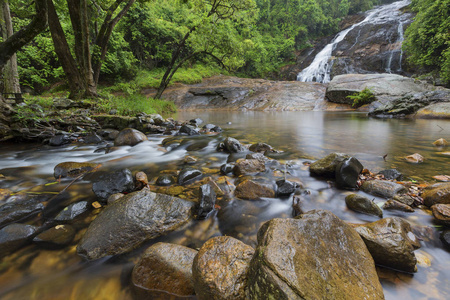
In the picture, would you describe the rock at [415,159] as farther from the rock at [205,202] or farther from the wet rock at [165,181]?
the wet rock at [165,181]

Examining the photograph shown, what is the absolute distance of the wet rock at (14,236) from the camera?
1.57m

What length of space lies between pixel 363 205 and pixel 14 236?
3253 millimetres

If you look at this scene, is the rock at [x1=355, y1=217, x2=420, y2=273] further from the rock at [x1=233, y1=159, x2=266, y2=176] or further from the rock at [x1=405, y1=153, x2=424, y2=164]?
the rock at [x1=405, y1=153, x2=424, y2=164]

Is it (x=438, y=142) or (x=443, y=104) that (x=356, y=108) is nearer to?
(x=443, y=104)

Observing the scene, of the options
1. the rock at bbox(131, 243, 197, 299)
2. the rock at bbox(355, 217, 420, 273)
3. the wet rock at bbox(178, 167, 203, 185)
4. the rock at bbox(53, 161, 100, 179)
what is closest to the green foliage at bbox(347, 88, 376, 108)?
the wet rock at bbox(178, 167, 203, 185)

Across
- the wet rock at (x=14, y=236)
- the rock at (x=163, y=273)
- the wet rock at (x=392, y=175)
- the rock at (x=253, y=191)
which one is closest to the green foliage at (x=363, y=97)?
the wet rock at (x=392, y=175)

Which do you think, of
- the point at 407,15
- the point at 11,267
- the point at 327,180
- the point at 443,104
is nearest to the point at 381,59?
the point at 407,15

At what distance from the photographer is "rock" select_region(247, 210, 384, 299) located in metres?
0.91

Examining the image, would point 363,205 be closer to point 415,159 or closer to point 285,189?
point 285,189

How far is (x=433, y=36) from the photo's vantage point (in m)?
13.3

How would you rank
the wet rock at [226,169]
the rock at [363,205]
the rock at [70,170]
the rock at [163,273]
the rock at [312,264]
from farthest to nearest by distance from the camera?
the wet rock at [226,169]
the rock at [70,170]
the rock at [363,205]
the rock at [163,273]
the rock at [312,264]

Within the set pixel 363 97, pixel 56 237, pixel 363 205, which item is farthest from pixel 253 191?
pixel 363 97

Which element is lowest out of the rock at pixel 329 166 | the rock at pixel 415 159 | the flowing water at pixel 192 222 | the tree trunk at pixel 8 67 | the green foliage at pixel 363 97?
the flowing water at pixel 192 222

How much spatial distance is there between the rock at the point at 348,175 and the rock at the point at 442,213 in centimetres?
75
